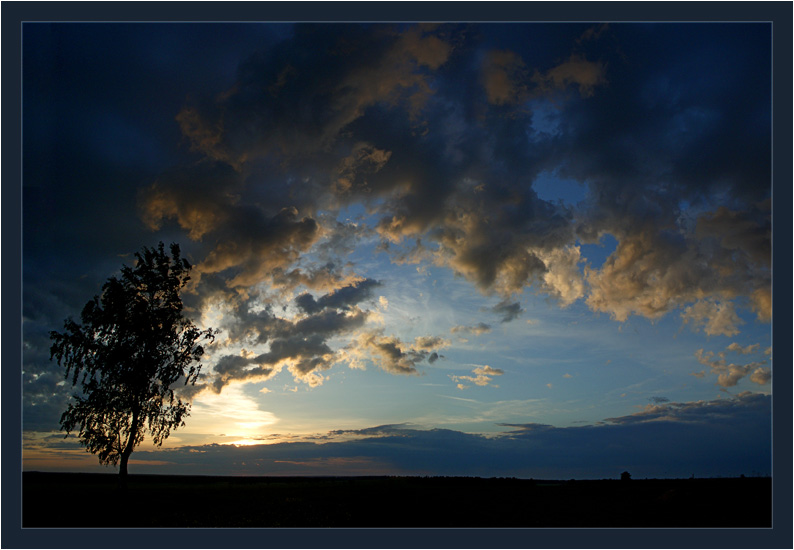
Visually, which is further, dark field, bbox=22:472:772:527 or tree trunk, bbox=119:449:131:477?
tree trunk, bbox=119:449:131:477

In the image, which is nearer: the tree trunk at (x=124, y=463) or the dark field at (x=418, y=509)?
the dark field at (x=418, y=509)

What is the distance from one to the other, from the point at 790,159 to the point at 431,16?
12.3 m

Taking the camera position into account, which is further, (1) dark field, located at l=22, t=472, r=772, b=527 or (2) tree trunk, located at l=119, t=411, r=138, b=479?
(2) tree trunk, located at l=119, t=411, r=138, b=479

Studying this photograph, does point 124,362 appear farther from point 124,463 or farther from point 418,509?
point 418,509

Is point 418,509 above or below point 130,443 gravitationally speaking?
below

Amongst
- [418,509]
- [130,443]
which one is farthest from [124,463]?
[418,509]

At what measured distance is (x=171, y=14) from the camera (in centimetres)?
1485

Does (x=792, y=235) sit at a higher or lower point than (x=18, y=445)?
higher

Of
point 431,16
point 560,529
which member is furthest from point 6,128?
point 560,529

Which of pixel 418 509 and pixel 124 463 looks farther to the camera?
pixel 124 463

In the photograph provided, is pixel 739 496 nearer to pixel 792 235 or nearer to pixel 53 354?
pixel 792 235

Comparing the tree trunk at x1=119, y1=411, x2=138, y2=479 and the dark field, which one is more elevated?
the tree trunk at x1=119, y1=411, x2=138, y2=479

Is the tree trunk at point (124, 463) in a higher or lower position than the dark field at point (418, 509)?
higher

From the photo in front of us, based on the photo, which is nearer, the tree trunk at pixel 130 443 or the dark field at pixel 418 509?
the dark field at pixel 418 509
